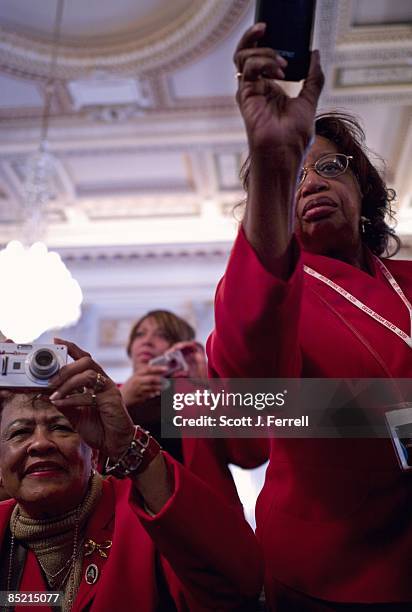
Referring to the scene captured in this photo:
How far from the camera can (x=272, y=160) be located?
72 centimetres

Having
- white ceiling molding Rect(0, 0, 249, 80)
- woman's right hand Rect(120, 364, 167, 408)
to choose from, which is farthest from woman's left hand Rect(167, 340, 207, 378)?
white ceiling molding Rect(0, 0, 249, 80)

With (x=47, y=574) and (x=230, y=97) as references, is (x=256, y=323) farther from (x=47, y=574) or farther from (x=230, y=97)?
(x=230, y=97)

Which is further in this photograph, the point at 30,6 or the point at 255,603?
the point at 30,6

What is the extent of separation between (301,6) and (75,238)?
8.13 m

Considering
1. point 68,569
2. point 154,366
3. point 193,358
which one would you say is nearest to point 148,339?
point 193,358

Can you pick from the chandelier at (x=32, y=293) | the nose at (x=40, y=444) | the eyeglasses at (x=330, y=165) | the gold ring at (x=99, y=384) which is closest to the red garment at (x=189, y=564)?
the gold ring at (x=99, y=384)

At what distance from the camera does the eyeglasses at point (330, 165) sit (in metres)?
1.20

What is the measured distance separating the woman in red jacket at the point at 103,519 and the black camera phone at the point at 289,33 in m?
0.53

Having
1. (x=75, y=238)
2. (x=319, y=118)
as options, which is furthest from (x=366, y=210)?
(x=75, y=238)

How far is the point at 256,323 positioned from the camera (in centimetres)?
71

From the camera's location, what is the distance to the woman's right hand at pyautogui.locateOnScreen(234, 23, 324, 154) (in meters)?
0.73

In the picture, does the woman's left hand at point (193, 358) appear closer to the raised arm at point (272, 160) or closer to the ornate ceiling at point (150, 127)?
the raised arm at point (272, 160)

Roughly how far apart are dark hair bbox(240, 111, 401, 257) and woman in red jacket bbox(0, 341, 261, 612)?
660 millimetres

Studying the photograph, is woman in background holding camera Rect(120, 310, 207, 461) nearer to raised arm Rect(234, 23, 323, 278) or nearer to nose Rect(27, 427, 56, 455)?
nose Rect(27, 427, 56, 455)
